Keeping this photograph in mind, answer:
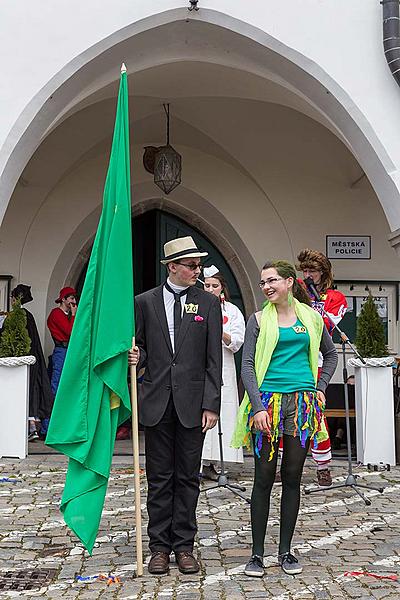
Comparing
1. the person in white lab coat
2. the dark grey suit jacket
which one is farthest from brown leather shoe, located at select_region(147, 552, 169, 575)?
the person in white lab coat

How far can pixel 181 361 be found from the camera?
5.32 metres

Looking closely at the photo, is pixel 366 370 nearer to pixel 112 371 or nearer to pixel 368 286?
pixel 368 286

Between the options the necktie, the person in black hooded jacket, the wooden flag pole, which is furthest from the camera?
the person in black hooded jacket

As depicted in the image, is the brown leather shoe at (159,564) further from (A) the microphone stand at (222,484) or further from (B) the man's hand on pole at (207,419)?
(A) the microphone stand at (222,484)

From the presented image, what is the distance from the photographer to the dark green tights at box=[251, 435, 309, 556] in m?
5.18

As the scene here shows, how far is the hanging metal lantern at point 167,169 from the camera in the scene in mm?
11398

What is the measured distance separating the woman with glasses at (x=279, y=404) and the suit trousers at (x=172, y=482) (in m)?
0.30

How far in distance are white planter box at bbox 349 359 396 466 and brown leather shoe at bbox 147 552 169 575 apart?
4060 millimetres

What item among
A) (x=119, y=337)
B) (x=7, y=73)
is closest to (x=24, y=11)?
(x=7, y=73)

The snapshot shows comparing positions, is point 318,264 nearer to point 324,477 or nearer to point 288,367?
point 324,477

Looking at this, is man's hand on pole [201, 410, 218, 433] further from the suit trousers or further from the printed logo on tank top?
the printed logo on tank top

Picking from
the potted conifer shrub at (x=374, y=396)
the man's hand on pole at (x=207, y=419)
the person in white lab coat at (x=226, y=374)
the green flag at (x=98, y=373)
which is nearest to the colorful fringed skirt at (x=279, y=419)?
the man's hand on pole at (x=207, y=419)

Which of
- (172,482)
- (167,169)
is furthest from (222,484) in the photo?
(167,169)

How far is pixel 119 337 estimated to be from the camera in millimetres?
5141
